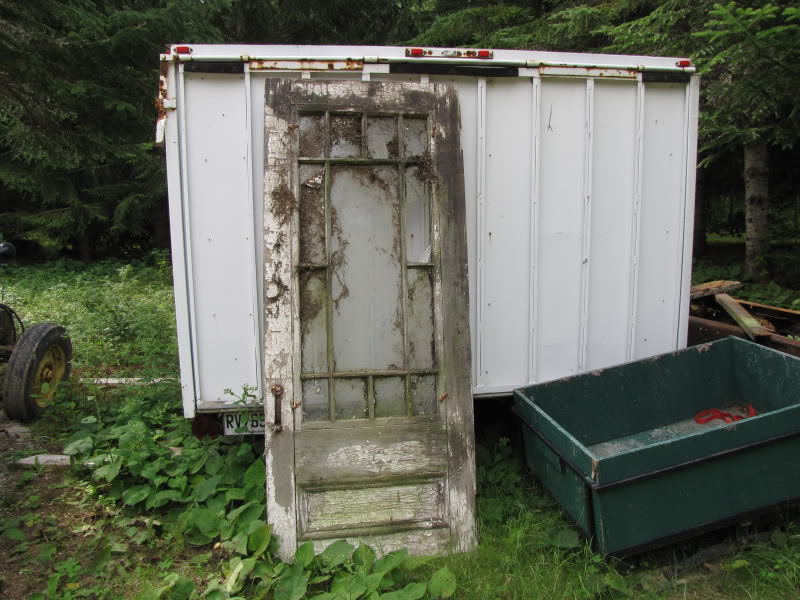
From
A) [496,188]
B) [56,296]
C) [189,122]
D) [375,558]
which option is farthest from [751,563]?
[56,296]

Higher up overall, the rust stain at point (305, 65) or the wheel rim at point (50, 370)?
the rust stain at point (305, 65)

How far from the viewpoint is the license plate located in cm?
328

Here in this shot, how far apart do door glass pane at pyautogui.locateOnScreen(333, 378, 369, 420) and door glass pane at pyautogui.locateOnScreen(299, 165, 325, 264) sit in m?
0.66

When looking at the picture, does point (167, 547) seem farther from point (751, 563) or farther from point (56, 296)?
point (56, 296)

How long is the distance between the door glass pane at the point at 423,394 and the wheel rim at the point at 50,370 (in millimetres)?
2965

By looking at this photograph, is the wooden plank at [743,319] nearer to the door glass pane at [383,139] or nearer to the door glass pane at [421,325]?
the door glass pane at [421,325]

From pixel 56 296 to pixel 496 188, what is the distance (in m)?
8.60

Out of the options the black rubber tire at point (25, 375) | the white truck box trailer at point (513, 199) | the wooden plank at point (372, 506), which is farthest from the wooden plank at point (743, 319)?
the black rubber tire at point (25, 375)

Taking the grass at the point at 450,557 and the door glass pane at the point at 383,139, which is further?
the door glass pane at the point at 383,139

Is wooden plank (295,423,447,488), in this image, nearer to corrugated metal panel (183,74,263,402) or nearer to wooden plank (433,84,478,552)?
wooden plank (433,84,478,552)

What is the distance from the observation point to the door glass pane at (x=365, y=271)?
301 cm

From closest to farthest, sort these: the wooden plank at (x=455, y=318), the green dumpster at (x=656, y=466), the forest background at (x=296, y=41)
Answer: the green dumpster at (x=656, y=466), the wooden plank at (x=455, y=318), the forest background at (x=296, y=41)

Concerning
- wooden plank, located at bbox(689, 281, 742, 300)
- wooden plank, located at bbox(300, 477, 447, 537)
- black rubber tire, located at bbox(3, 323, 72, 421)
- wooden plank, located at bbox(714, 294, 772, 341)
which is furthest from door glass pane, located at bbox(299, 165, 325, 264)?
wooden plank, located at bbox(689, 281, 742, 300)

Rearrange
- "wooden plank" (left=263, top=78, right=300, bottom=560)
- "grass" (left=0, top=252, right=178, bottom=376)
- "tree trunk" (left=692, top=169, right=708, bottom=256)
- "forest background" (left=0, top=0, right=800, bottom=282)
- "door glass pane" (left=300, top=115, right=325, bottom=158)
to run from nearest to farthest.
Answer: "wooden plank" (left=263, top=78, right=300, bottom=560) < "door glass pane" (left=300, top=115, right=325, bottom=158) < "forest background" (left=0, top=0, right=800, bottom=282) < "grass" (left=0, top=252, right=178, bottom=376) < "tree trunk" (left=692, top=169, right=708, bottom=256)
